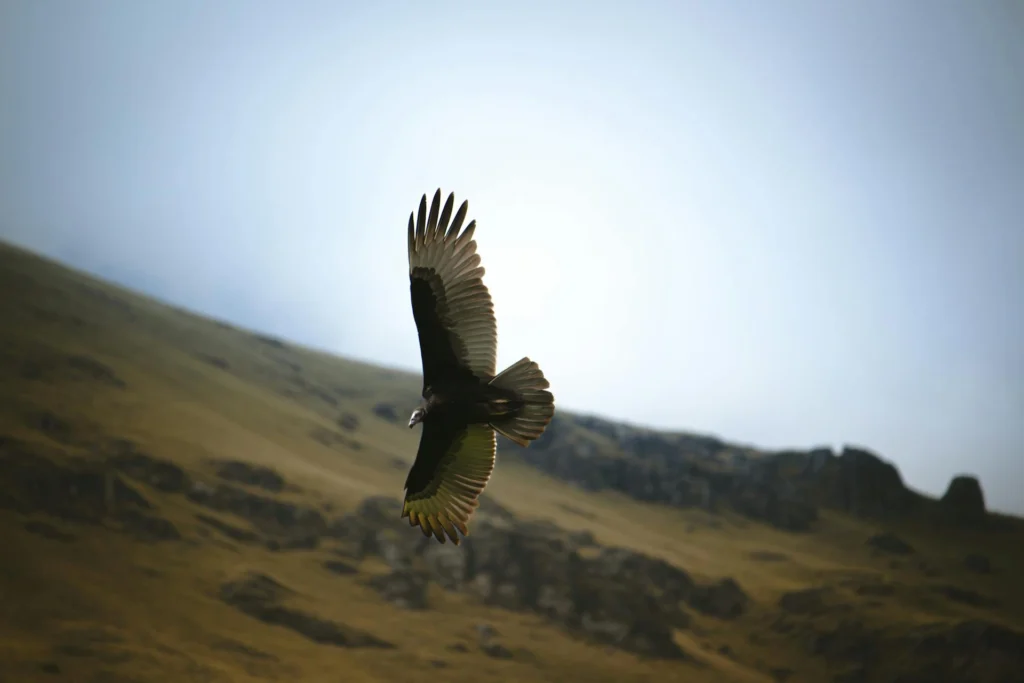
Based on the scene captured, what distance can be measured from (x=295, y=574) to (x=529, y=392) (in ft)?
56.3

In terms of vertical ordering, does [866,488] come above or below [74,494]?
above

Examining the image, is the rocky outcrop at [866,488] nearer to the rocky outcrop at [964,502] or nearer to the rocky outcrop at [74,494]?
the rocky outcrop at [964,502]

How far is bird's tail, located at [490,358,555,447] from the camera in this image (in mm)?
5688

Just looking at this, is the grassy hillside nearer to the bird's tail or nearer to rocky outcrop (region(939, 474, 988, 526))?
rocky outcrop (region(939, 474, 988, 526))

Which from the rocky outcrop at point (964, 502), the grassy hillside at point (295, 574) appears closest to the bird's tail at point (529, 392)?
the grassy hillside at point (295, 574)

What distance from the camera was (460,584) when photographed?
21484mm

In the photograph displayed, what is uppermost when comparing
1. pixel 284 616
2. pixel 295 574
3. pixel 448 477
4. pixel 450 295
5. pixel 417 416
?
pixel 450 295

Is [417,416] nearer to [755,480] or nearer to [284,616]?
[284,616]

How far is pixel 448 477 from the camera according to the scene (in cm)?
666

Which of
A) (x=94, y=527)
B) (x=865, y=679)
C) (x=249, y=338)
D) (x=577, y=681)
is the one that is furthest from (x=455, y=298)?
(x=249, y=338)

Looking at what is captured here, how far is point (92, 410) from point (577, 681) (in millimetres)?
19221

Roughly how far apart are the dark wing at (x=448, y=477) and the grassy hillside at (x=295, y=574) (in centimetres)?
969

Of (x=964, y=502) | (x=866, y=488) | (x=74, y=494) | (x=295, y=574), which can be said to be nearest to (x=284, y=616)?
(x=295, y=574)

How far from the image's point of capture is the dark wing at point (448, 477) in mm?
6441
